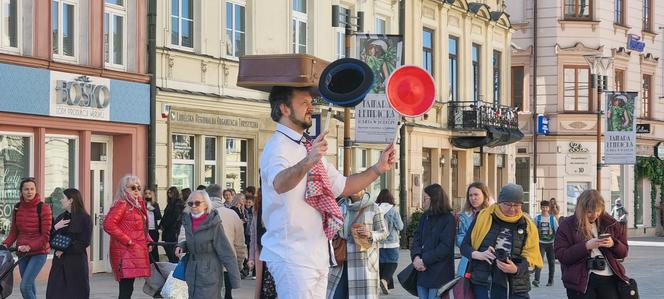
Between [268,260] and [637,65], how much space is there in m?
48.6

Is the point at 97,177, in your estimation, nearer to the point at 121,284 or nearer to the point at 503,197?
the point at 121,284

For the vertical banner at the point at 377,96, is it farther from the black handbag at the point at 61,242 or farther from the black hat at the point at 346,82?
the black hat at the point at 346,82

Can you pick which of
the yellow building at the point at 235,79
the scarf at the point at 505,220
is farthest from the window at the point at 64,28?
the scarf at the point at 505,220

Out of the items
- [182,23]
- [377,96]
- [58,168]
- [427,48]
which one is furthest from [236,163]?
[427,48]

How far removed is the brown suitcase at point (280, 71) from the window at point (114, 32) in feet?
57.1

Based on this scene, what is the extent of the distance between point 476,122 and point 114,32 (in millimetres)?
17582

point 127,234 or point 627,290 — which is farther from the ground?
point 127,234

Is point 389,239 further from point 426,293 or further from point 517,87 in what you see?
point 517,87

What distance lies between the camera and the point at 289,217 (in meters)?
7.45

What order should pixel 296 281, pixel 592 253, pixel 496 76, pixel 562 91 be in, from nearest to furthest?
1. pixel 296 281
2. pixel 592 253
3. pixel 496 76
4. pixel 562 91

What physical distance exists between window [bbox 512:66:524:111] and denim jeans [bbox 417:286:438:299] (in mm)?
36764

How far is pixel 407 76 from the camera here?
30.4 feet

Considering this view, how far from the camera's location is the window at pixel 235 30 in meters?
29.3

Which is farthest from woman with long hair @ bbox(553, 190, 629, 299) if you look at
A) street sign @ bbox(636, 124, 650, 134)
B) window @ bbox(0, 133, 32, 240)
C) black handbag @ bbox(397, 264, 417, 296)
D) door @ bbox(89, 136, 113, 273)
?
street sign @ bbox(636, 124, 650, 134)
